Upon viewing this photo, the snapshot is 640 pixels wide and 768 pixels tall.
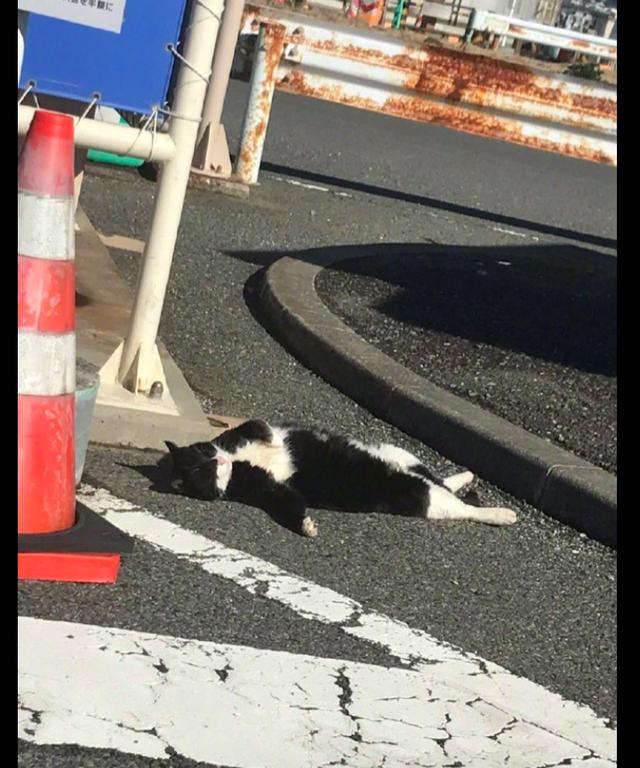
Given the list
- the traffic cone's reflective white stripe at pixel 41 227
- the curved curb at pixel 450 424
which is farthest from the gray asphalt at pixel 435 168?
the traffic cone's reflective white stripe at pixel 41 227

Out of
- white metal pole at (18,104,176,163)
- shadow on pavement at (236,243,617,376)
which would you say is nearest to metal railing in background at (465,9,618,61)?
shadow on pavement at (236,243,617,376)

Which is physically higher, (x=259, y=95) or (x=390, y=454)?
(x=259, y=95)

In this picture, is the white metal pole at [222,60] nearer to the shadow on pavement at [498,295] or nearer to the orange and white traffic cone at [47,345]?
the shadow on pavement at [498,295]

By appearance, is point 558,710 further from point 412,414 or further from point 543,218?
point 543,218

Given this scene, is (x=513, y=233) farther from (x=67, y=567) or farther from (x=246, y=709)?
(x=246, y=709)

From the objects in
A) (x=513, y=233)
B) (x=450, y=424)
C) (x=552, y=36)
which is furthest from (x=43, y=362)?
(x=552, y=36)

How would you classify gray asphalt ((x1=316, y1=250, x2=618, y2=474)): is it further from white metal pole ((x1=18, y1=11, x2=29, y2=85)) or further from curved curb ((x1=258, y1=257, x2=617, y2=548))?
white metal pole ((x1=18, y1=11, x2=29, y2=85))

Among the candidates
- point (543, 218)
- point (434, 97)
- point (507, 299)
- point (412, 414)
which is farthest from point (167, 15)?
point (543, 218)
